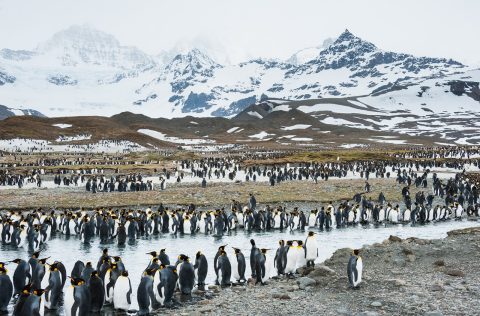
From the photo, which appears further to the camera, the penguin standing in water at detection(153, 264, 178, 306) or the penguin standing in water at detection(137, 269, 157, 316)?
the penguin standing in water at detection(153, 264, 178, 306)

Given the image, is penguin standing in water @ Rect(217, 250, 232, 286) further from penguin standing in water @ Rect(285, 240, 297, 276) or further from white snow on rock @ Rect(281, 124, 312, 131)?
white snow on rock @ Rect(281, 124, 312, 131)

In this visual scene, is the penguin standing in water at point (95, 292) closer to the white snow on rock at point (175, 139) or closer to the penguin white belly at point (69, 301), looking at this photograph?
the penguin white belly at point (69, 301)

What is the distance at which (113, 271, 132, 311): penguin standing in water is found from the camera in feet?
37.4

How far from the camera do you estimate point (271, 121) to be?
Answer: 184 metres

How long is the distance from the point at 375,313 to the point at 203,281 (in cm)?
523

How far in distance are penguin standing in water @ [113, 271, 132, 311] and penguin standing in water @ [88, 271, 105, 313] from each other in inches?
12.1

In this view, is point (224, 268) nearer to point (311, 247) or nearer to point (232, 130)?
point (311, 247)

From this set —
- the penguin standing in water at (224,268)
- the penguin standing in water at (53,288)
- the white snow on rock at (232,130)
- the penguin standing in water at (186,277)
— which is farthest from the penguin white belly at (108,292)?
the white snow on rock at (232,130)

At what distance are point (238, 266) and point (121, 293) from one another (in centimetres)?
374

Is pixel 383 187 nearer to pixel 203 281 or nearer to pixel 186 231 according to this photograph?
pixel 186 231

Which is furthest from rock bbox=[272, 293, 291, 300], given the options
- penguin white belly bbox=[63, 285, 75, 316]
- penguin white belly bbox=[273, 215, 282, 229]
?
penguin white belly bbox=[273, 215, 282, 229]

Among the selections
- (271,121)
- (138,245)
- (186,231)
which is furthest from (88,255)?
(271,121)

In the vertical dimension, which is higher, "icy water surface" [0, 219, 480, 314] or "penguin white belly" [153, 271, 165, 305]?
"penguin white belly" [153, 271, 165, 305]

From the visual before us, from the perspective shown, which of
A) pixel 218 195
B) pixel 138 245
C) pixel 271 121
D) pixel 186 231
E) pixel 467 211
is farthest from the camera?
pixel 271 121
